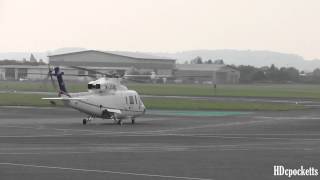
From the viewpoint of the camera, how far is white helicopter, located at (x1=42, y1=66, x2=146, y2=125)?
3631 centimetres

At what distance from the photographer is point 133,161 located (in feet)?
60.5

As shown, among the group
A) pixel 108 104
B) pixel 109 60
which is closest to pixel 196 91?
pixel 108 104

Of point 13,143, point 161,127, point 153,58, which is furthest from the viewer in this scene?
point 153,58

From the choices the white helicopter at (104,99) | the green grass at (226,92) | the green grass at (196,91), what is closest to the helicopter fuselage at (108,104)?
the white helicopter at (104,99)

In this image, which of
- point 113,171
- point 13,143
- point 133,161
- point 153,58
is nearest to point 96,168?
point 113,171

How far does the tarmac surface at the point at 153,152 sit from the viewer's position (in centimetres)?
1608

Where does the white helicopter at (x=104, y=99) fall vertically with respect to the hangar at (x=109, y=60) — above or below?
below

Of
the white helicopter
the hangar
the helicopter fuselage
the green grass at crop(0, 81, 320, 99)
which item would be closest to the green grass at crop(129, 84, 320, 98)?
the green grass at crop(0, 81, 320, 99)

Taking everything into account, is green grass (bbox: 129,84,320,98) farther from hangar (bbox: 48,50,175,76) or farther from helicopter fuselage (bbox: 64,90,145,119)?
hangar (bbox: 48,50,175,76)

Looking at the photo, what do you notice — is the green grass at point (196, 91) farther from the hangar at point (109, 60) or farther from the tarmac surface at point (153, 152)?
the tarmac surface at point (153, 152)

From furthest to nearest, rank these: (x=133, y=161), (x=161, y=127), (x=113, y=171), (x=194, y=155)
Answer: (x=161, y=127), (x=194, y=155), (x=133, y=161), (x=113, y=171)

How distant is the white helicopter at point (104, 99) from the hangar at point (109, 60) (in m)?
139

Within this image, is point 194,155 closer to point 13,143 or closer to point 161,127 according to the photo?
point 13,143

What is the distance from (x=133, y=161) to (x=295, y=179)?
16.6 feet
